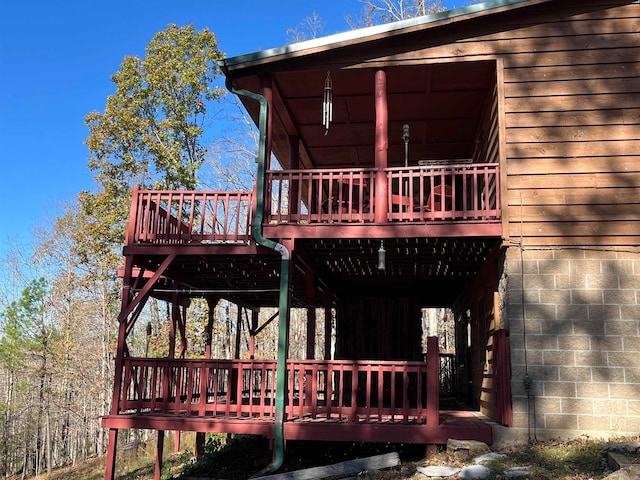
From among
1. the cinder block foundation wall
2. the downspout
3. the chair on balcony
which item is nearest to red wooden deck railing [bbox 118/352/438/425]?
the downspout

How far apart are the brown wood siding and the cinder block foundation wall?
346mm

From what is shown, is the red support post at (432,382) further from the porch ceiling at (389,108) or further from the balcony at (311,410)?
the porch ceiling at (389,108)

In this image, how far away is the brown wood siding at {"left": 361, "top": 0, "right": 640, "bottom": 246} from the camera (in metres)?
7.87

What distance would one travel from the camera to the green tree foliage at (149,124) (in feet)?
74.0

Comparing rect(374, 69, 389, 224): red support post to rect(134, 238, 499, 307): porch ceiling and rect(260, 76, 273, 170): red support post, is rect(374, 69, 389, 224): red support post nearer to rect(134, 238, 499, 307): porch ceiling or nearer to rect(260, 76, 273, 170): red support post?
rect(134, 238, 499, 307): porch ceiling

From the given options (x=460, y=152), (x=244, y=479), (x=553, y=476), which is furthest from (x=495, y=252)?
(x=244, y=479)

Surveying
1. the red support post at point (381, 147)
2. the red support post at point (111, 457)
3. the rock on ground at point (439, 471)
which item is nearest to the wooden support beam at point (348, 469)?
the rock on ground at point (439, 471)

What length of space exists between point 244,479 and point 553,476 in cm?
574

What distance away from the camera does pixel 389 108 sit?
10.6 metres

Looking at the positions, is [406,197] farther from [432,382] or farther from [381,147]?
[432,382]

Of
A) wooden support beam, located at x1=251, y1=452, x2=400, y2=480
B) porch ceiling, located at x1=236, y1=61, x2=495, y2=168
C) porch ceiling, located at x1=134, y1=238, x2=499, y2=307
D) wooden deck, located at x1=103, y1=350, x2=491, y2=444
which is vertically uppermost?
porch ceiling, located at x1=236, y1=61, x2=495, y2=168

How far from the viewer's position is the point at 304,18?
90.8 feet

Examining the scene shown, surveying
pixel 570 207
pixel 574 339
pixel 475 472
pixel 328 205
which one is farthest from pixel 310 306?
pixel 570 207

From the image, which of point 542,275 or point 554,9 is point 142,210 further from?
point 554,9
